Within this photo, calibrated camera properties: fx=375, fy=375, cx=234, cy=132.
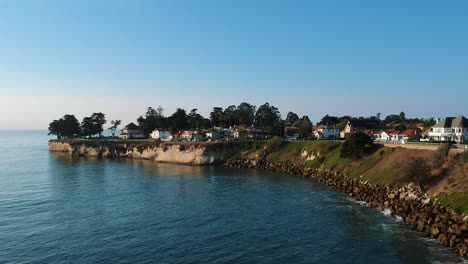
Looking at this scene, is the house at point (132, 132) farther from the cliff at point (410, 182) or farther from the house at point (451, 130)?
the house at point (451, 130)

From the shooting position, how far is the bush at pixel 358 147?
7706 cm

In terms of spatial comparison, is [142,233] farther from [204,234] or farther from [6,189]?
[6,189]

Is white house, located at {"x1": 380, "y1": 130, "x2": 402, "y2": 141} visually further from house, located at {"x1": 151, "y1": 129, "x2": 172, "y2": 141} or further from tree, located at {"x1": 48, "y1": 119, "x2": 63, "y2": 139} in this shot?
tree, located at {"x1": 48, "y1": 119, "x2": 63, "y2": 139}

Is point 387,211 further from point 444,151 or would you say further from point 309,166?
point 309,166

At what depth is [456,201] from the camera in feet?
136

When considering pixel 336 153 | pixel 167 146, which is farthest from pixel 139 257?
pixel 167 146

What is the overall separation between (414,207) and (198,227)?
26260 millimetres

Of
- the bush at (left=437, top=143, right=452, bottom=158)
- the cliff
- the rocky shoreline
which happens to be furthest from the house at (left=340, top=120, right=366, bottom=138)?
the bush at (left=437, top=143, right=452, bottom=158)

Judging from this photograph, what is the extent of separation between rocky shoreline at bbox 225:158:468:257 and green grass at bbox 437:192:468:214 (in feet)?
2.20

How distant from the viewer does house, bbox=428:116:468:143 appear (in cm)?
9219

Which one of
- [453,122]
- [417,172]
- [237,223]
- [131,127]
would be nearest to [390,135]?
[453,122]

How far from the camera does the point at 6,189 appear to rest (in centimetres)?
6569

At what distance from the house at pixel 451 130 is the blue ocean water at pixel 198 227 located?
46807 mm

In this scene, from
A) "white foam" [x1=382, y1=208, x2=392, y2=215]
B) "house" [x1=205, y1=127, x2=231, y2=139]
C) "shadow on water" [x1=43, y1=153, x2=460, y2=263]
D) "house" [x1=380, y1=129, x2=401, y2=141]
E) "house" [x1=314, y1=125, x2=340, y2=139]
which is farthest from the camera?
"house" [x1=205, y1=127, x2=231, y2=139]
